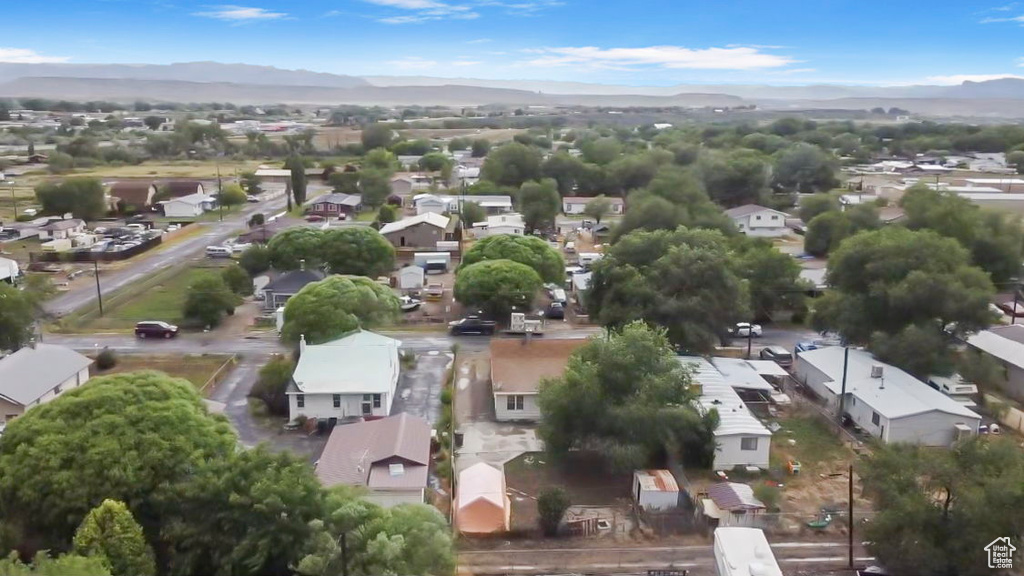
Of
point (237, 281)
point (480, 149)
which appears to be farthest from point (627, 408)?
point (480, 149)

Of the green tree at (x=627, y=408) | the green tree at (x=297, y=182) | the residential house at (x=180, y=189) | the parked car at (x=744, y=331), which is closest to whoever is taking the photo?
the green tree at (x=627, y=408)

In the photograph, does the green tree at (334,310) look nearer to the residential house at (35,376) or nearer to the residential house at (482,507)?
the residential house at (35,376)

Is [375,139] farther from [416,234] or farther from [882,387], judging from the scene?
[882,387]

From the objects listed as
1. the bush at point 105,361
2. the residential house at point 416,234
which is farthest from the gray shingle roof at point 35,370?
the residential house at point 416,234

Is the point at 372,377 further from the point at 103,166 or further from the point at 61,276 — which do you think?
the point at 103,166

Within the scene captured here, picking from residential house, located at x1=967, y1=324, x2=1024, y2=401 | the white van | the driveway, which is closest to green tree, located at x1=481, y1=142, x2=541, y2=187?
the white van

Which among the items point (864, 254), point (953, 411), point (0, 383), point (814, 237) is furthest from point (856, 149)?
point (0, 383)
